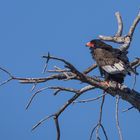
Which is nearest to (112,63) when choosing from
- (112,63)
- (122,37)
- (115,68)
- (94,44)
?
(112,63)

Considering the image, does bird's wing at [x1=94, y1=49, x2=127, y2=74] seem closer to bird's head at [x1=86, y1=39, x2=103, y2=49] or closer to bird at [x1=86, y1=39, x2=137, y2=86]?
bird at [x1=86, y1=39, x2=137, y2=86]

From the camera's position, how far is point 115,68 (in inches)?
251

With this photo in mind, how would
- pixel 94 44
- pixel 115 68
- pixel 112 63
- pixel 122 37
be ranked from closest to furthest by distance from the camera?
pixel 122 37 < pixel 115 68 < pixel 112 63 < pixel 94 44

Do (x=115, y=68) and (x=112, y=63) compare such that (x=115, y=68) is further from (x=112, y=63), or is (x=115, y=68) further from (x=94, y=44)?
(x=94, y=44)

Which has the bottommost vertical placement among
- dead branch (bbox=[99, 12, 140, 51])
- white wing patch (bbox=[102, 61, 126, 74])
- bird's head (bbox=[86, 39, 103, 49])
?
white wing patch (bbox=[102, 61, 126, 74])

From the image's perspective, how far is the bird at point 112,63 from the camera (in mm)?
6098

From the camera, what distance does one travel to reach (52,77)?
501 cm

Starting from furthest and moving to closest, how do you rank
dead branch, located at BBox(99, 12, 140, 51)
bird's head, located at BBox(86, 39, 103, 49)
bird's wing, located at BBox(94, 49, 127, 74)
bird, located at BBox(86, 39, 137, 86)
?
bird's head, located at BBox(86, 39, 103, 49) < bird's wing, located at BBox(94, 49, 127, 74) < bird, located at BBox(86, 39, 137, 86) < dead branch, located at BBox(99, 12, 140, 51)

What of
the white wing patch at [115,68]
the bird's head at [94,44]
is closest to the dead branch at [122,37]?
the white wing patch at [115,68]

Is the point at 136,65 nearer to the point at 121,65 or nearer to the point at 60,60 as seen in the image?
the point at 121,65

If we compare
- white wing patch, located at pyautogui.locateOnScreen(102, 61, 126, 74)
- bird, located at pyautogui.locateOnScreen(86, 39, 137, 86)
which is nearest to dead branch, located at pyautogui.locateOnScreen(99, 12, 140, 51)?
bird, located at pyautogui.locateOnScreen(86, 39, 137, 86)

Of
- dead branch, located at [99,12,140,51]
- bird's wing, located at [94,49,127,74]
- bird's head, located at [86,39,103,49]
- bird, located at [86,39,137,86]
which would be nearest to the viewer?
dead branch, located at [99,12,140,51]

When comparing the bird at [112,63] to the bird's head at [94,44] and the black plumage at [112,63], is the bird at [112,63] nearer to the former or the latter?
the black plumage at [112,63]

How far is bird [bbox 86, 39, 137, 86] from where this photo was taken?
610 centimetres
